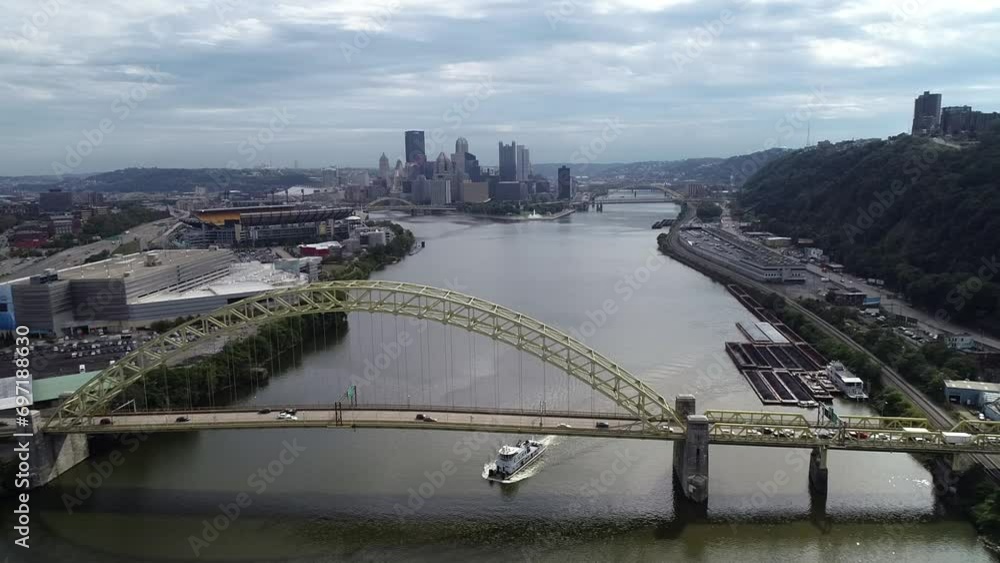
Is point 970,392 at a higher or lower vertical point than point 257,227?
lower

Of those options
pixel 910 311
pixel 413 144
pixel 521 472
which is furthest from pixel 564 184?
pixel 521 472

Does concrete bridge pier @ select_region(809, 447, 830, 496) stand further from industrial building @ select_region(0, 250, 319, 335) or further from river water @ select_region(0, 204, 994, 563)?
industrial building @ select_region(0, 250, 319, 335)

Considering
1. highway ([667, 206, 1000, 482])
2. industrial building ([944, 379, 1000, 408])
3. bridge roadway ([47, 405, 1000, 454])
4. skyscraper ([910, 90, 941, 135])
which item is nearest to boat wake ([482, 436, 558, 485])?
bridge roadway ([47, 405, 1000, 454])

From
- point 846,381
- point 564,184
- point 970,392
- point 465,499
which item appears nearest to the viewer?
point 465,499

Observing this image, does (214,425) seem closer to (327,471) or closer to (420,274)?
(327,471)

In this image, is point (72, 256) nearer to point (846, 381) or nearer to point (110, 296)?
point (110, 296)

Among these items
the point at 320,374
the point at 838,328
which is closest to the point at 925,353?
the point at 838,328

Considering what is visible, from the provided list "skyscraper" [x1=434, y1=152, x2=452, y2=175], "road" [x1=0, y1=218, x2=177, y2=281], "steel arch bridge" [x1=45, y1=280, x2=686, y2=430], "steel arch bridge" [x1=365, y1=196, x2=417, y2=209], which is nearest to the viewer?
"steel arch bridge" [x1=45, y1=280, x2=686, y2=430]
